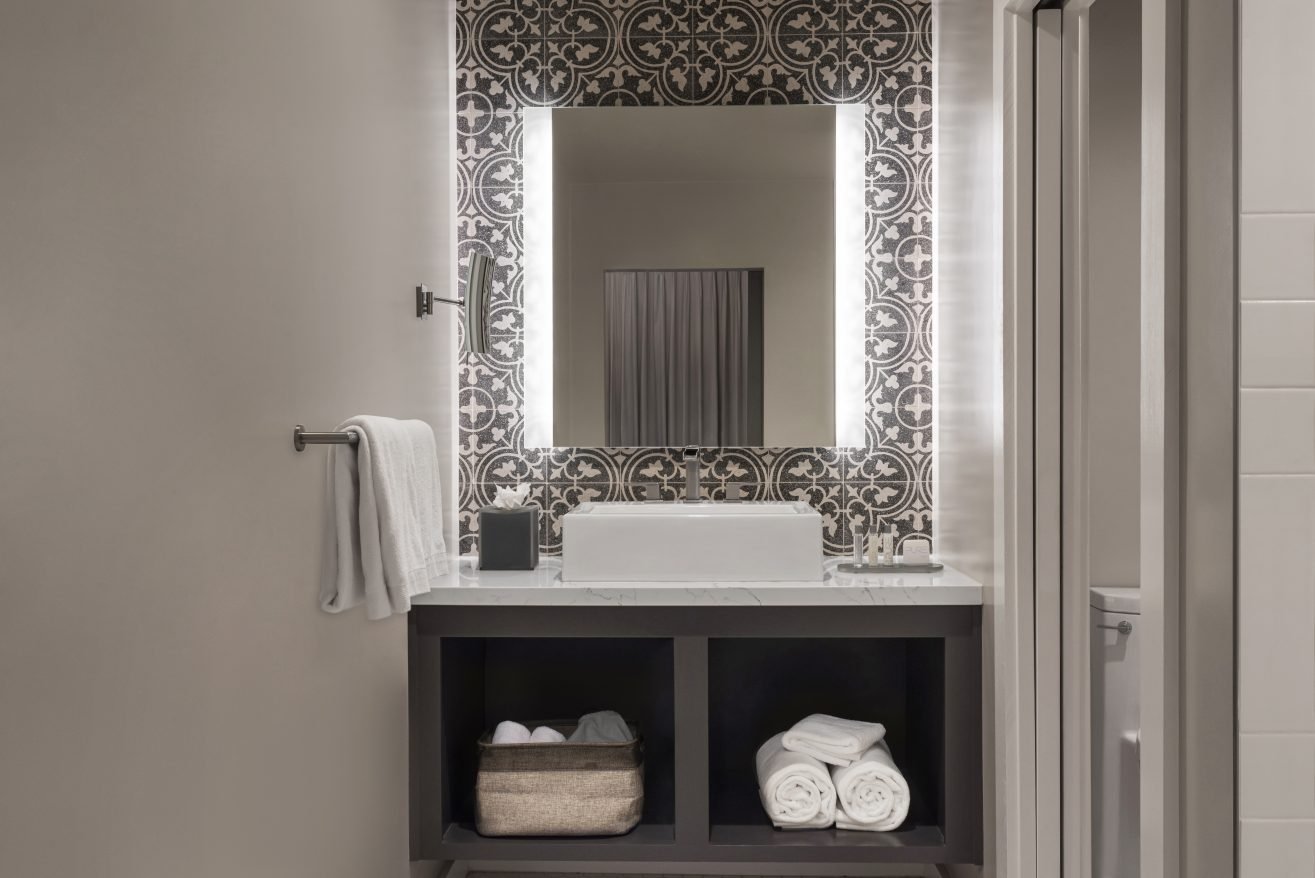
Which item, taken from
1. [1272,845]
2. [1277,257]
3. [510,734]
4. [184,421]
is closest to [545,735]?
[510,734]

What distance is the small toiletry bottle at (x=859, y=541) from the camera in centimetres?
247

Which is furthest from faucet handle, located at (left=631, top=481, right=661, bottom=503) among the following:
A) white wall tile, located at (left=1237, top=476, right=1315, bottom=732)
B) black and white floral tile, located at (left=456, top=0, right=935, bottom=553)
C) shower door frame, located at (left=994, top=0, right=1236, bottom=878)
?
white wall tile, located at (left=1237, top=476, right=1315, bottom=732)

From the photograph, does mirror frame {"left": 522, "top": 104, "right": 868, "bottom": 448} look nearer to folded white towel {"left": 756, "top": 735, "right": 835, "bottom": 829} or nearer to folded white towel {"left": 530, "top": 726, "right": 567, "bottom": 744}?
folded white towel {"left": 530, "top": 726, "right": 567, "bottom": 744}

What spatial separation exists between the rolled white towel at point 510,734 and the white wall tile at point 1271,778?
5.23ft

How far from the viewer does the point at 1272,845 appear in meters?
1.16

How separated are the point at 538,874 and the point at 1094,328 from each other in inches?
76.2

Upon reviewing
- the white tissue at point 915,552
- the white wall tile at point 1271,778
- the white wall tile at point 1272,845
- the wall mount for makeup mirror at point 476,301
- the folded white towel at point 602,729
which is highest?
the wall mount for makeup mirror at point 476,301

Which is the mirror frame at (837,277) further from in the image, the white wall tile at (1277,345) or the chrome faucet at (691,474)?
the white wall tile at (1277,345)

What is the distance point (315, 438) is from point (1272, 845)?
146 cm

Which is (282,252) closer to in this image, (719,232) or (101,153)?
(101,153)

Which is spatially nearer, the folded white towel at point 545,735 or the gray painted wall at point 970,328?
the gray painted wall at point 970,328

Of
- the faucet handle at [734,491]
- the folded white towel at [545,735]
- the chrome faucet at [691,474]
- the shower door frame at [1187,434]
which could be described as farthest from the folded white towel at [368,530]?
the shower door frame at [1187,434]

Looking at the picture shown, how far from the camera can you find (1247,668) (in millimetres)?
1150

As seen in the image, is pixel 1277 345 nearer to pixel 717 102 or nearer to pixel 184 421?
pixel 184 421
